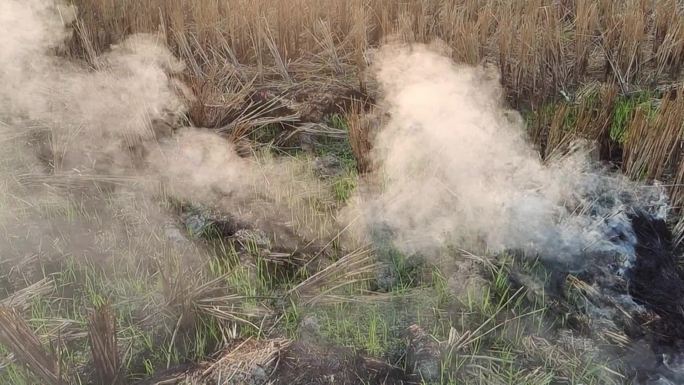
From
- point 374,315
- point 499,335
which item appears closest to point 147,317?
point 374,315

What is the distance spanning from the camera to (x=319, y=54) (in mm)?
4051

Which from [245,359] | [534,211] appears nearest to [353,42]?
[534,211]

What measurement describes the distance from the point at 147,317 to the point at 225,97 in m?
1.68

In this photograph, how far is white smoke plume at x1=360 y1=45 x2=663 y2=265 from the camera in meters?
2.37

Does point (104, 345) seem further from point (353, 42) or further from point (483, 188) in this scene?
point (353, 42)

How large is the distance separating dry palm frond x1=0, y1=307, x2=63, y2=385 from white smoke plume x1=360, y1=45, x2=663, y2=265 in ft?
4.16

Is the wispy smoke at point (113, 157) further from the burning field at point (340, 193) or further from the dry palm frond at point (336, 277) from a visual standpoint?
the dry palm frond at point (336, 277)

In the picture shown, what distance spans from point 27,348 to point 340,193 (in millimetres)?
1420

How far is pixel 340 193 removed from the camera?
2922mm

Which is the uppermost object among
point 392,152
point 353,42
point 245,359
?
point 353,42

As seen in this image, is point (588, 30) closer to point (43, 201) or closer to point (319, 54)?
point (319, 54)

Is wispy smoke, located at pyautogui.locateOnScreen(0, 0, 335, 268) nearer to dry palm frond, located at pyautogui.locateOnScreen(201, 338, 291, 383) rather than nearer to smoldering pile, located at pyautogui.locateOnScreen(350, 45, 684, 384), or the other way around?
smoldering pile, located at pyautogui.locateOnScreen(350, 45, 684, 384)

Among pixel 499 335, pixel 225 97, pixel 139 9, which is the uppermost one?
pixel 139 9

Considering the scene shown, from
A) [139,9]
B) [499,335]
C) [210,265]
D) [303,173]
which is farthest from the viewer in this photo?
[139,9]
